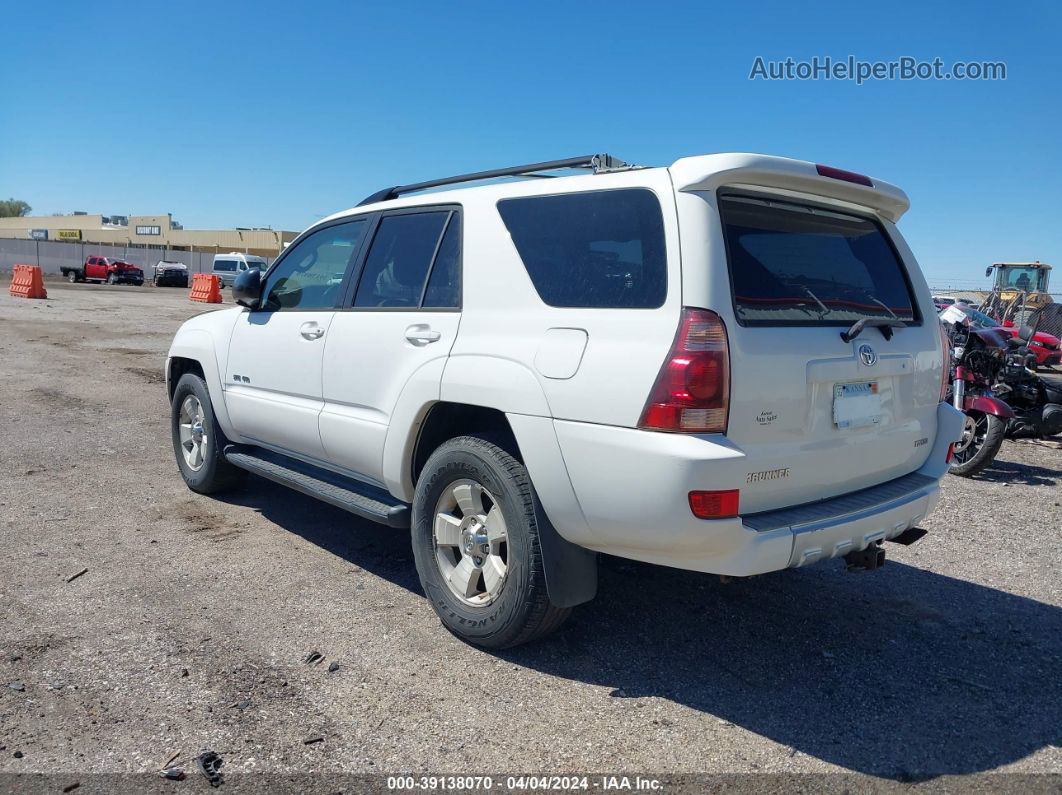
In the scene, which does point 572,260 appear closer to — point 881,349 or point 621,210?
point 621,210

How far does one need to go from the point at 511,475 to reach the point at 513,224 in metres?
1.14

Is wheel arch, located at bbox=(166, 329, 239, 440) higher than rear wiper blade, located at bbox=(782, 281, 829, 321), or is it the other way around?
rear wiper blade, located at bbox=(782, 281, 829, 321)

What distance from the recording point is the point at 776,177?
3344mm

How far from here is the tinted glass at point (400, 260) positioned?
4227 millimetres

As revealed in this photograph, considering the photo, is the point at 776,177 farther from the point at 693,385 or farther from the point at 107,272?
the point at 107,272

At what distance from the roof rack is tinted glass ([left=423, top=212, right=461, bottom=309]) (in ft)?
1.39

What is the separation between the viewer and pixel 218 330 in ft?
18.8

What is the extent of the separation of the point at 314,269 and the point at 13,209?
14399cm

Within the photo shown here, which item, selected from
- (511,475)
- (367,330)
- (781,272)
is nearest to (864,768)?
(511,475)

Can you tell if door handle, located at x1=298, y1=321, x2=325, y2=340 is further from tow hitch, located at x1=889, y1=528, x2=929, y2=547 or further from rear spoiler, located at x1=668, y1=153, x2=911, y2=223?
tow hitch, located at x1=889, y1=528, x2=929, y2=547

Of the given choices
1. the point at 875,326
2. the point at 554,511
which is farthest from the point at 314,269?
the point at 875,326

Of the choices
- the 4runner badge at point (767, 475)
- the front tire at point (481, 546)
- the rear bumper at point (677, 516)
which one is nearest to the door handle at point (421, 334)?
A: the front tire at point (481, 546)

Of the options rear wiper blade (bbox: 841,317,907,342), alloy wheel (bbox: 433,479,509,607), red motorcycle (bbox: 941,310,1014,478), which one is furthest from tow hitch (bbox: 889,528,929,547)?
red motorcycle (bbox: 941,310,1014,478)

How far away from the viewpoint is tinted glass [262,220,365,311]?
4.81m
